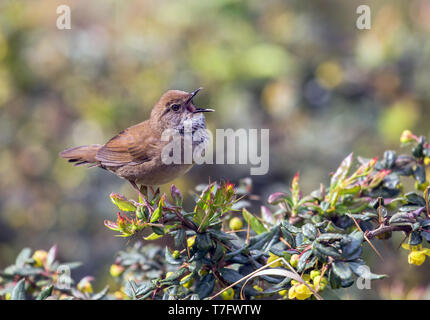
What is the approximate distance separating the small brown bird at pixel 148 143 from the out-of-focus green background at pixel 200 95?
75.3 inches

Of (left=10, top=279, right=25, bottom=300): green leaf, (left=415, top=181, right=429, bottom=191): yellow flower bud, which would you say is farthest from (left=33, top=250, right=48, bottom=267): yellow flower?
(left=415, top=181, right=429, bottom=191): yellow flower bud

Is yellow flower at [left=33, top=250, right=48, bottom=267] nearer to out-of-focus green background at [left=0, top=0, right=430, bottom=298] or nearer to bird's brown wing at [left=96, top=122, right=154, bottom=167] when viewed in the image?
bird's brown wing at [left=96, top=122, right=154, bottom=167]

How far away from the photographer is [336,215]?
2.25 m

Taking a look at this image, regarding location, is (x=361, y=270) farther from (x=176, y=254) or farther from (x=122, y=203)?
(x=122, y=203)

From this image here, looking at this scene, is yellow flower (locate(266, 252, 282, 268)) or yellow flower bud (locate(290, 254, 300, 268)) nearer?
yellow flower bud (locate(290, 254, 300, 268))

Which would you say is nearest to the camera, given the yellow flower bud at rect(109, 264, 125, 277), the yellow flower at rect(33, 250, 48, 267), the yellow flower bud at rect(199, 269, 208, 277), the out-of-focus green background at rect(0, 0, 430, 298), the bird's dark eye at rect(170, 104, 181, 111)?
the yellow flower bud at rect(199, 269, 208, 277)

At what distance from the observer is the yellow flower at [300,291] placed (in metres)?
1.82

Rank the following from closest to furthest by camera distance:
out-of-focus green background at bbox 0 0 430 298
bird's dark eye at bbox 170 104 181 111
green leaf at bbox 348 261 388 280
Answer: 1. green leaf at bbox 348 261 388 280
2. bird's dark eye at bbox 170 104 181 111
3. out-of-focus green background at bbox 0 0 430 298

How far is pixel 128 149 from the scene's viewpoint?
9.17 feet

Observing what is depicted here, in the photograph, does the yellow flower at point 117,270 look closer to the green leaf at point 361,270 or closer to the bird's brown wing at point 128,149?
the bird's brown wing at point 128,149

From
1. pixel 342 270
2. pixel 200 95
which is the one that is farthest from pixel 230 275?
pixel 200 95

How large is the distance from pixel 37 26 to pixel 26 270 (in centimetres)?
399

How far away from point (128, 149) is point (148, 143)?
0.39ft

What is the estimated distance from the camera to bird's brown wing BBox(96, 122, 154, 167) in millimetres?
2740
